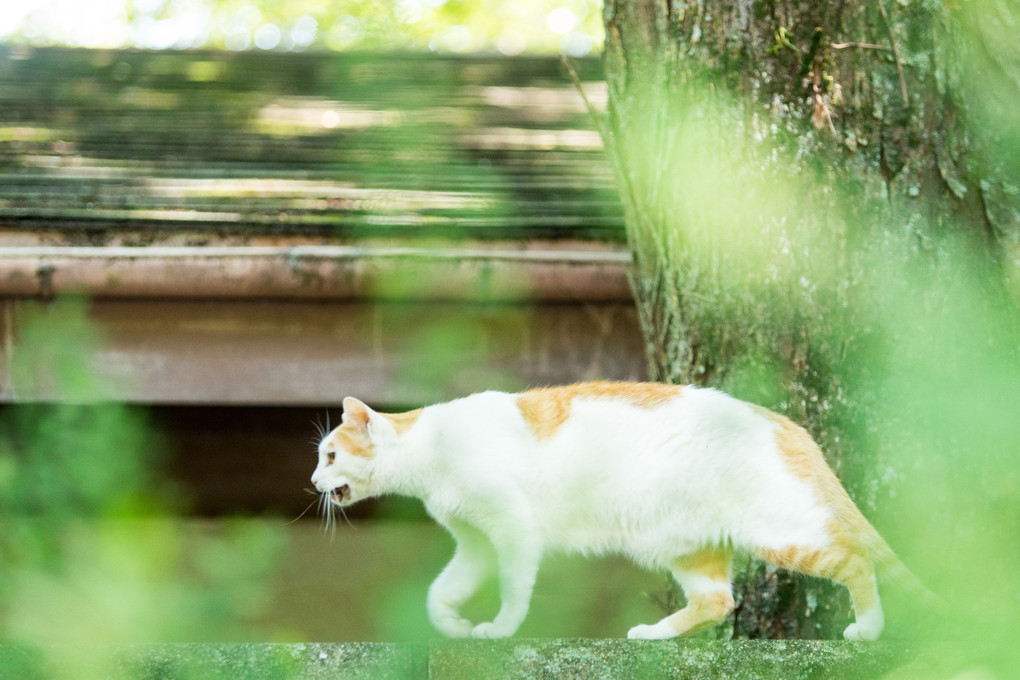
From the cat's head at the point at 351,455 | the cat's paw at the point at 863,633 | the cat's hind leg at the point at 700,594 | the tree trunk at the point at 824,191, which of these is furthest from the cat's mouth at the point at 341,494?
the cat's paw at the point at 863,633

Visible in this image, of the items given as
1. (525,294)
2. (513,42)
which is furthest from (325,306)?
(513,42)

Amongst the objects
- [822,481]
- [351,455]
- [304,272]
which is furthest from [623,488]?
[304,272]

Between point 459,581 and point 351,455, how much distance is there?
0.38 meters

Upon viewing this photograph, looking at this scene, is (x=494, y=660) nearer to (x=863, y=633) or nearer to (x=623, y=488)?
(x=623, y=488)

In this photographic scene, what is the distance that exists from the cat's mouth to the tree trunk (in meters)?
0.88

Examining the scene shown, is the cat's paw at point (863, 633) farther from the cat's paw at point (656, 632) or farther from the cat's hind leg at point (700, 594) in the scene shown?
the cat's paw at point (656, 632)

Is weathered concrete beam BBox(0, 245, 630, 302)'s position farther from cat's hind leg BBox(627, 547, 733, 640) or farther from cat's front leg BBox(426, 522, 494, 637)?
cat's hind leg BBox(627, 547, 733, 640)

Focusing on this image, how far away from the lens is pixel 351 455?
7.11ft

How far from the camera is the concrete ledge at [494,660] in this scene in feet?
5.19

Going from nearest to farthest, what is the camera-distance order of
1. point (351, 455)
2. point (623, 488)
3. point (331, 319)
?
point (623, 488) < point (351, 455) < point (331, 319)

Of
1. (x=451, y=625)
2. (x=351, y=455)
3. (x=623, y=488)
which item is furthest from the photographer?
(x=351, y=455)

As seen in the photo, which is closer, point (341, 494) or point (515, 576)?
point (515, 576)

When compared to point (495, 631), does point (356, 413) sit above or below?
above

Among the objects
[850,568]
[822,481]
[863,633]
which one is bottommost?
[863,633]
